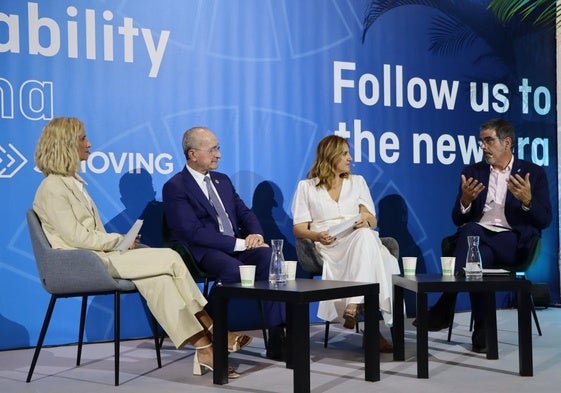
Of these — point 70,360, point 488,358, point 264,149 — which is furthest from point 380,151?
point 70,360

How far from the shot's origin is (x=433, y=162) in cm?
657

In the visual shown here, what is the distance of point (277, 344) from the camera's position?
457 centimetres

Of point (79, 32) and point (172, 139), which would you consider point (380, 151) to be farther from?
point (79, 32)

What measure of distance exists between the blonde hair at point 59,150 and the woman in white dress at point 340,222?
60.8 inches

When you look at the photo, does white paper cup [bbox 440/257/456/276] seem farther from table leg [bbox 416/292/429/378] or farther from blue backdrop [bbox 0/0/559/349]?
blue backdrop [bbox 0/0/559/349]

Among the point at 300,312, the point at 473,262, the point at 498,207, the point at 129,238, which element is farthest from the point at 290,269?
the point at 498,207

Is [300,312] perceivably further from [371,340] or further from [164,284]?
[164,284]

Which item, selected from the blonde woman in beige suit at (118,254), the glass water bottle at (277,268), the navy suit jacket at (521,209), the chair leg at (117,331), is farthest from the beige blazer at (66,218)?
the navy suit jacket at (521,209)

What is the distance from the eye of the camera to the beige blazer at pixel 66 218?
13.5 feet

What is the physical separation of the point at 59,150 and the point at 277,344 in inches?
61.6

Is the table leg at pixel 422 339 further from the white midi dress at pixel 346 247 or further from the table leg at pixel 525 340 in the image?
the white midi dress at pixel 346 247

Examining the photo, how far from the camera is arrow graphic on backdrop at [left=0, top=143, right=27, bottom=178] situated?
499cm

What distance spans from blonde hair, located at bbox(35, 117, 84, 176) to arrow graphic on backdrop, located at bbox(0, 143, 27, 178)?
81cm

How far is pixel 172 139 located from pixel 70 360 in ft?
5.33
